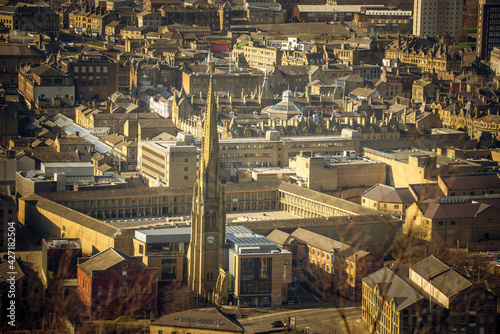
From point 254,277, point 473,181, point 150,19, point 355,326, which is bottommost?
point 355,326

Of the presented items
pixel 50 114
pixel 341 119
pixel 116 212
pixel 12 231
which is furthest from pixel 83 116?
pixel 12 231

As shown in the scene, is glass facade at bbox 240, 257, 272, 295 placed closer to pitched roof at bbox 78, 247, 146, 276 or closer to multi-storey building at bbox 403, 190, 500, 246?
pitched roof at bbox 78, 247, 146, 276

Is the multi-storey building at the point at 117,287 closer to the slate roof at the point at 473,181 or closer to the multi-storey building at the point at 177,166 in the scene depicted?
the multi-storey building at the point at 177,166

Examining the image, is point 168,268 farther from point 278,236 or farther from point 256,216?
point 256,216

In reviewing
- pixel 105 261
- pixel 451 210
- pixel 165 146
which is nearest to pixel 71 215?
pixel 105 261

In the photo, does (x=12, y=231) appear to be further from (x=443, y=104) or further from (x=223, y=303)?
(x=443, y=104)

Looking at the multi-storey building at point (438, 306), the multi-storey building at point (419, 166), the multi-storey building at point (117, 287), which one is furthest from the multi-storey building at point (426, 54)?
the multi-storey building at point (117, 287)

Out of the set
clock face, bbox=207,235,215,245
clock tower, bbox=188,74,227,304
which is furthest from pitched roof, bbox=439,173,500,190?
clock face, bbox=207,235,215,245

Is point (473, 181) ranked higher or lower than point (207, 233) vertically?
higher
